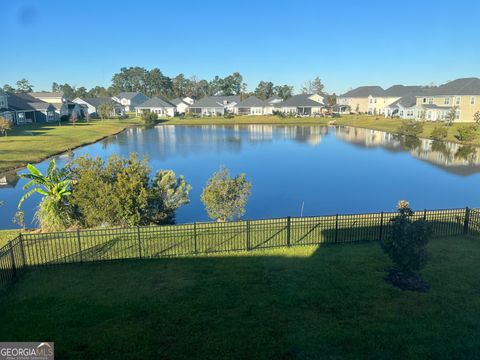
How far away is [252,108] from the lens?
111 metres

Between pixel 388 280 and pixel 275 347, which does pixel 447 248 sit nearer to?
pixel 388 280

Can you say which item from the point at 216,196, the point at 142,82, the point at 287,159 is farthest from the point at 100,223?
the point at 142,82

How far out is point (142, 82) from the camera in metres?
190

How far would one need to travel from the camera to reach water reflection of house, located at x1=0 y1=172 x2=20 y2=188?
29.4 m

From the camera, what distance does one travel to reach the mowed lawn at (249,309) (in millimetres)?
8023

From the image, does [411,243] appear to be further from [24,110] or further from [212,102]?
[212,102]

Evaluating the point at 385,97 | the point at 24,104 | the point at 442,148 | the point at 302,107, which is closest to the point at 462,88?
the point at 385,97

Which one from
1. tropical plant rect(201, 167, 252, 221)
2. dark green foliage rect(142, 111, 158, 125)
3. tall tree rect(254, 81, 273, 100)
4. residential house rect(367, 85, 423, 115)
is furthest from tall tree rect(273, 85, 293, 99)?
tropical plant rect(201, 167, 252, 221)

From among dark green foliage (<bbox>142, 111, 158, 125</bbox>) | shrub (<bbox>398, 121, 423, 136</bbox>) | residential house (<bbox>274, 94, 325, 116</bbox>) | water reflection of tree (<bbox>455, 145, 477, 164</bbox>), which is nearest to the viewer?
water reflection of tree (<bbox>455, 145, 477, 164</bbox>)

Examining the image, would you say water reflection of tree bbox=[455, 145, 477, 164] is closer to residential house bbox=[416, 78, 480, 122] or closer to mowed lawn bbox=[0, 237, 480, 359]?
residential house bbox=[416, 78, 480, 122]

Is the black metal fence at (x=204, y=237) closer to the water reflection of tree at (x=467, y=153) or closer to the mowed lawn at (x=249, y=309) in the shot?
the mowed lawn at (x=249, y=309)

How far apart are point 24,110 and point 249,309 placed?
78.4m

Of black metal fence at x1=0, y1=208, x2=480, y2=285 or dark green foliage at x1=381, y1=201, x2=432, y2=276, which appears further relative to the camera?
black metal fence at x1=0, y1=208, x2=480, y2=285

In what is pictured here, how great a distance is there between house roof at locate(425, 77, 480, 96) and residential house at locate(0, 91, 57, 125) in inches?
3409
